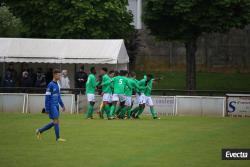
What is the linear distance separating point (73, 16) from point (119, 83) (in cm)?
1761

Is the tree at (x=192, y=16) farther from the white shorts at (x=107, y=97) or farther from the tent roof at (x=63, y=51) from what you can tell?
the white shorts at (x=107, y=97)

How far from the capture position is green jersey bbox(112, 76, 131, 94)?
33.1 metres

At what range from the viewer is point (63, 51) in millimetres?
42562

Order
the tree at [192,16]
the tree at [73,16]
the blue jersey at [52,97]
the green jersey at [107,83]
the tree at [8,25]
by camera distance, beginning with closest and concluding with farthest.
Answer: the blue jersey at [52,97] → the green jersey at [107,83] → the tree at [192,16] → the tree at [73,16] → the tree at [8,25]

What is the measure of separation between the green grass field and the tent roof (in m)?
10.8

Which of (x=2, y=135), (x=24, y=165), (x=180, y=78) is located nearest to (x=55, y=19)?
(x=180, y=78)

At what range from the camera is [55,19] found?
5106cm

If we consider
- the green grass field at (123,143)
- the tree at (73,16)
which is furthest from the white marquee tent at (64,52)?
the green grass field at (123,143)

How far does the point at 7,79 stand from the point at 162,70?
21.4 meters

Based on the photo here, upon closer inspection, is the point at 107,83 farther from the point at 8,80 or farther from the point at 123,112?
the point at 8,80

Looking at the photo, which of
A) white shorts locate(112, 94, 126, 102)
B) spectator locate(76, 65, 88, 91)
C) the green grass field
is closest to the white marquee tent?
spectator locate(76, 65, 88, 91)

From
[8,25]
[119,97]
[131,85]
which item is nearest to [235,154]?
[119,97]

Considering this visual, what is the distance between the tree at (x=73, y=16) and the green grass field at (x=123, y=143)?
19107 mm

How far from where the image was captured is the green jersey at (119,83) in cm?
3306
